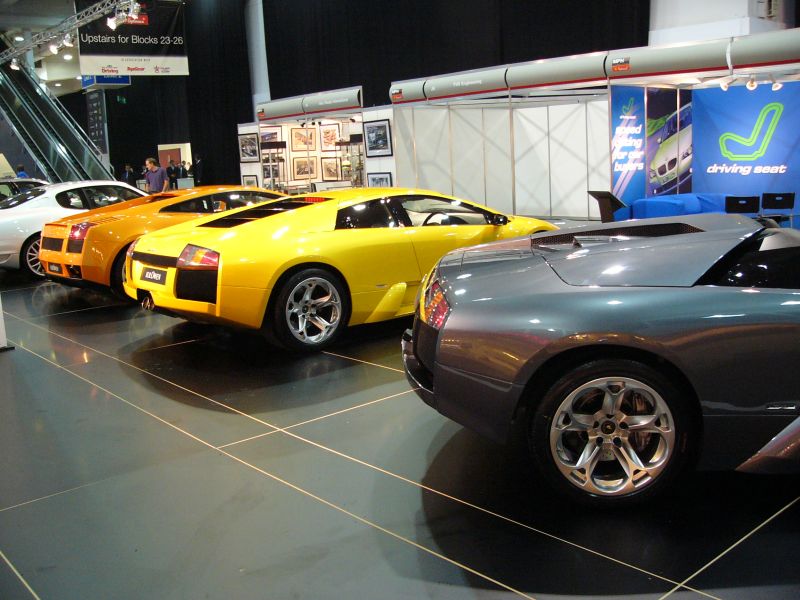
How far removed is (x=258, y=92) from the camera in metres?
25.1

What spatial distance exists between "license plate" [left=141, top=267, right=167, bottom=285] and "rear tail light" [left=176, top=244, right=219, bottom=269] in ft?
0.85

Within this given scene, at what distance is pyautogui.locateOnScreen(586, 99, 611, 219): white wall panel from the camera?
14.9m

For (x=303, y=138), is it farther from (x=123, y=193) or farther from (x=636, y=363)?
(x=636, y=363)

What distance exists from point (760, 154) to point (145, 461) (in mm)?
12100

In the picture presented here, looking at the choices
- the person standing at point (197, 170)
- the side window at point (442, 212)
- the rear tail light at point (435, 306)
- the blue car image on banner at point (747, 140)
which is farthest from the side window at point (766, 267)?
the person standing at point (197, 170)

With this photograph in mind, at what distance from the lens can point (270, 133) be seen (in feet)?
63.8

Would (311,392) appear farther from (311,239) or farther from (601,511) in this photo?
(601,511)

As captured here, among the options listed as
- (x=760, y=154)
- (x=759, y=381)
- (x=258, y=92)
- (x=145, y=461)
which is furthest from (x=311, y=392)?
(x=258, y=92)

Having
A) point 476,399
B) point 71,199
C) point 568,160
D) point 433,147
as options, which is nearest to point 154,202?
point 71,199

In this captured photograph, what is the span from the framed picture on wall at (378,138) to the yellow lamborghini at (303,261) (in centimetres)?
853

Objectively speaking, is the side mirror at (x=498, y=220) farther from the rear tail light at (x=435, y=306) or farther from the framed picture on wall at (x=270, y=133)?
the framed picture on wall at (x=270, y=133)

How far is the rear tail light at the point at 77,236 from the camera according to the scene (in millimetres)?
8242

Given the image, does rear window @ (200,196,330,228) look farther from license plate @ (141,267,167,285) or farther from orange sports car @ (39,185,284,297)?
orange sports car @ (39,185,284,297)

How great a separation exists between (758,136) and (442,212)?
8470 millimetres
